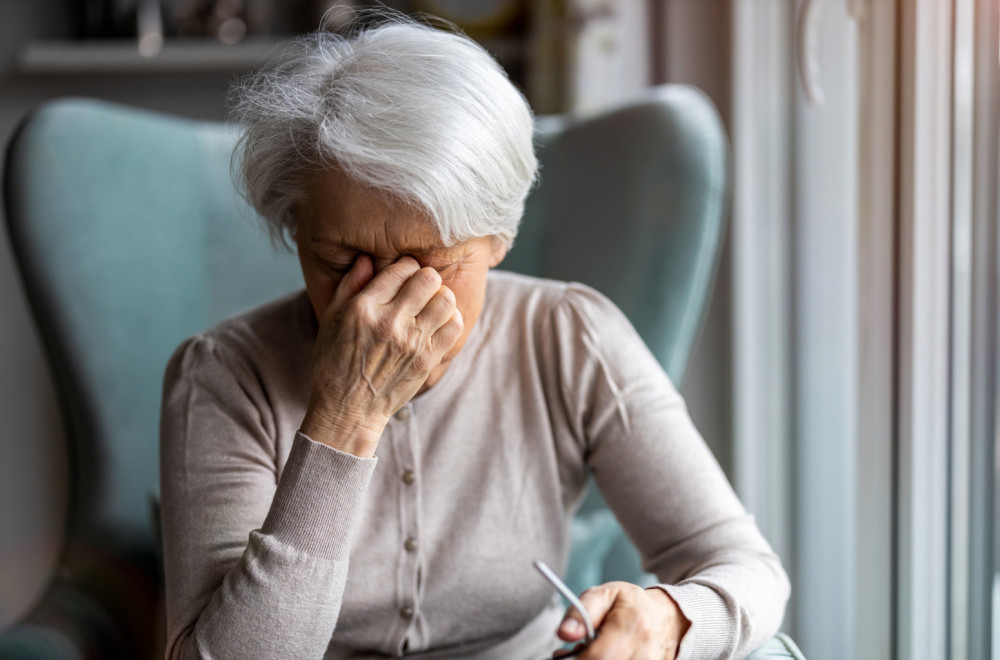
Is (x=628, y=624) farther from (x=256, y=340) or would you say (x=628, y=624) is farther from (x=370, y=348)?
(x=256, y=340)

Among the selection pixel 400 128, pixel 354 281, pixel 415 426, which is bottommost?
pixel 415 426

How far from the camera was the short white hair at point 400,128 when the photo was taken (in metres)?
0.78

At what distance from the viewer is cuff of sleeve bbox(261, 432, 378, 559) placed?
2.55 feet

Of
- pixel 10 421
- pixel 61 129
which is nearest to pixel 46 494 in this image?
pixel 10 421

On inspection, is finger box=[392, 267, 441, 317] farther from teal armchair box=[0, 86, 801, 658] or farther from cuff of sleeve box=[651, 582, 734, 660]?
teal armchair box=[0, 86, 801, 658]

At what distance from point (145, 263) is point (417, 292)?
2.46 feet

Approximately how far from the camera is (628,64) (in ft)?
5.99

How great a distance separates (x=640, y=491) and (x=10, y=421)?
1.99 meters

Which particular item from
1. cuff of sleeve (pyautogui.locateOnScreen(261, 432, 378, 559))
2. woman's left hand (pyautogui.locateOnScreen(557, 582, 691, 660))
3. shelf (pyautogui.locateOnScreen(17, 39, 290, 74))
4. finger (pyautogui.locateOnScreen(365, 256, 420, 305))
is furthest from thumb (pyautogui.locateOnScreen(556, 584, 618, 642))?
shelf (pyautogui.locateOnScreen(17, 39, 290, 74))

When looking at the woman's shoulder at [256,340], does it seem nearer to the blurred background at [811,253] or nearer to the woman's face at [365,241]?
the woman's face at [365,241]

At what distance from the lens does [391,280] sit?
0.82m

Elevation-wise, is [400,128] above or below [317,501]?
above

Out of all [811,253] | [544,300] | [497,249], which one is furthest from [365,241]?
[811,253]

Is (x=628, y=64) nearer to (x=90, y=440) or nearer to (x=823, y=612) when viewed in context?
(x=823, y=612)
